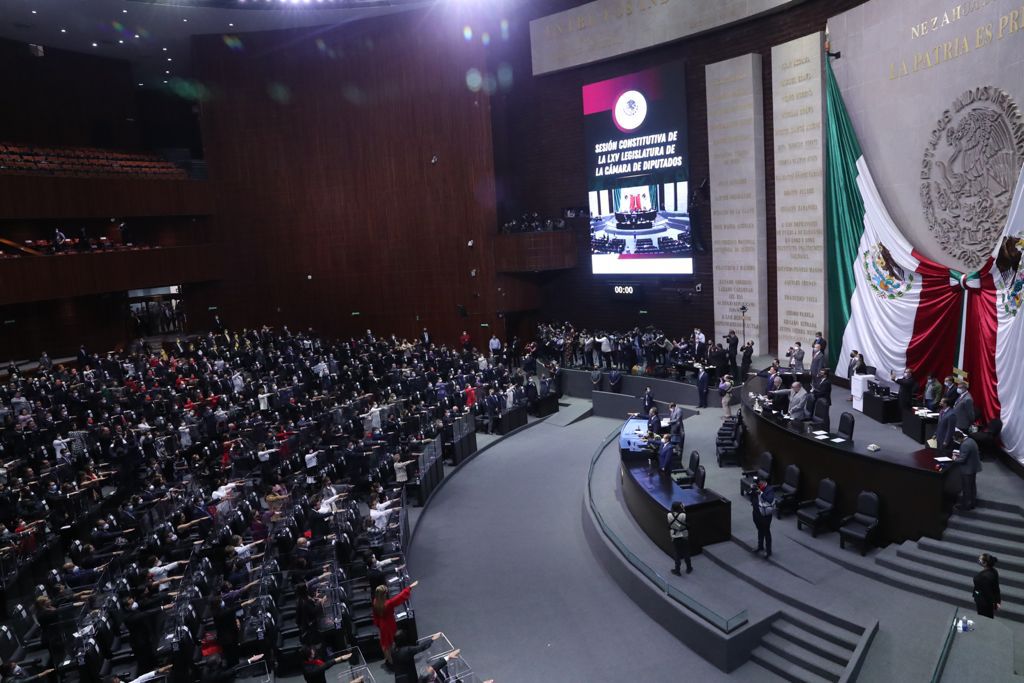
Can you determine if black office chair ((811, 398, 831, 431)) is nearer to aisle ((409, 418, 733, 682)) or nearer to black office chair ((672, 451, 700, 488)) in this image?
black office chair ((672, 451, 700, 488))

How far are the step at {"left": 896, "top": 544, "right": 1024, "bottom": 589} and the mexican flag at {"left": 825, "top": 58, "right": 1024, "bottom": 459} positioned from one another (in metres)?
2.34

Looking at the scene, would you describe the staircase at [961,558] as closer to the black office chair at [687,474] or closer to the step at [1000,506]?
the step at [1000,506]

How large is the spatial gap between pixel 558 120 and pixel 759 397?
610 inches

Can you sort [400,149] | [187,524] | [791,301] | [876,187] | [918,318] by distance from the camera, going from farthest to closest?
[400,149]
[791,301]
[876,187]
[918,318]
[187,524]

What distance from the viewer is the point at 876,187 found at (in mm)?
15305

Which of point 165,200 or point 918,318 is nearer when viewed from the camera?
point 918,318

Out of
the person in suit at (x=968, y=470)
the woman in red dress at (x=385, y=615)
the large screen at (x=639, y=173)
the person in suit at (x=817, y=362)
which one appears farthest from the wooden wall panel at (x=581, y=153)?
the woman in red dress at (x=385, y=615)

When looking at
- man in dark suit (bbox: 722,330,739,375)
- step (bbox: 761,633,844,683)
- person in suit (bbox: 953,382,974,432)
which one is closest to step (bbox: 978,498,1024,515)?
person in suit (bbox: 953,382,974,432)

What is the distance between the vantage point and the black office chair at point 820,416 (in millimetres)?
12109

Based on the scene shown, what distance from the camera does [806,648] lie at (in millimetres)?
8930

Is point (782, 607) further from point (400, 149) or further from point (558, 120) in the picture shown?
point (400, 149)

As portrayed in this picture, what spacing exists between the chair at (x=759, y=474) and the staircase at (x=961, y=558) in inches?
96.7

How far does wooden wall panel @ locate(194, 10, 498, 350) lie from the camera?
90.0ft

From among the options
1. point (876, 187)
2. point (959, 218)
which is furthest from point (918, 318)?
point (876, 187)
